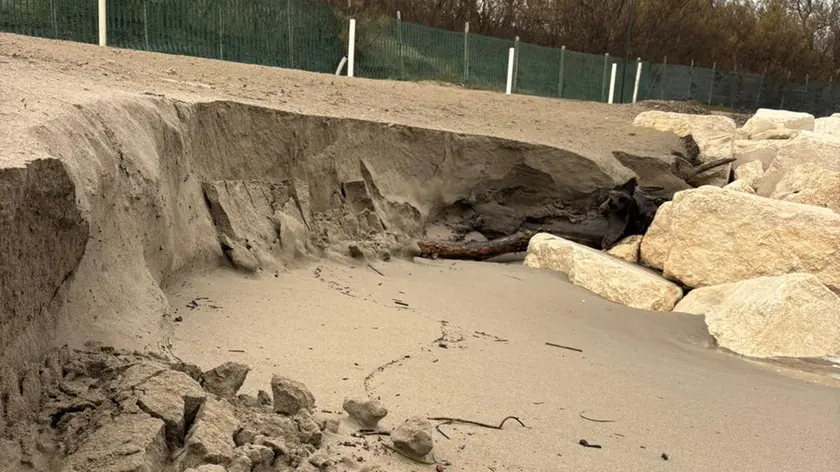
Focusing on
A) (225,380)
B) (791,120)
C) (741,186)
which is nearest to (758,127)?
(791,120)

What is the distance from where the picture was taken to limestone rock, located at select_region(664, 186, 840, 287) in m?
6.64

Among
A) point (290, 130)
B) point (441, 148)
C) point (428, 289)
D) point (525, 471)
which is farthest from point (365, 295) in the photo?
point (441, 148)

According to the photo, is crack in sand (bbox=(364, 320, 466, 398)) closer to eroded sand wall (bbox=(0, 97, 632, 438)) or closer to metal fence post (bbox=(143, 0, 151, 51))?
eroded sand wall (bbox=(0, 97, 632, 438))

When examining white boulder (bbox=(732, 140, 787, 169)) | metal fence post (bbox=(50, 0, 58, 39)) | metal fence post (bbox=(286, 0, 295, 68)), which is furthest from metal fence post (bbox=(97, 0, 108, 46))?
white boulder (bbox=(732, 140, 787, 169))

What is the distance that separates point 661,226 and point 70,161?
19.3ft

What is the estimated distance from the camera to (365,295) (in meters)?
5.13

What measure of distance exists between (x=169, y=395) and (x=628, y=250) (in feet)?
20.5

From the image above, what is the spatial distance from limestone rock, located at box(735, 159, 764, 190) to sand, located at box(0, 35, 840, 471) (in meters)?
5.32

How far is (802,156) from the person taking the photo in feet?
32.8

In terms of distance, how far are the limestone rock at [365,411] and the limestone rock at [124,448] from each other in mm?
784

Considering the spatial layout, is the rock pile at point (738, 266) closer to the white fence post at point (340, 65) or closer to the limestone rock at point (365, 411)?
the limestone rock at point (365, 411)

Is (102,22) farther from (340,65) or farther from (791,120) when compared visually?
(791,120)

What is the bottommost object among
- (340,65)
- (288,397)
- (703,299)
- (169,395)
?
(703,299)

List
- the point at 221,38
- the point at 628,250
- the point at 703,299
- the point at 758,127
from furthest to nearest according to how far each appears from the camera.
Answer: the point at 758,127 < the point at 221,38 < the point at 628,250 < the point at 703,299
